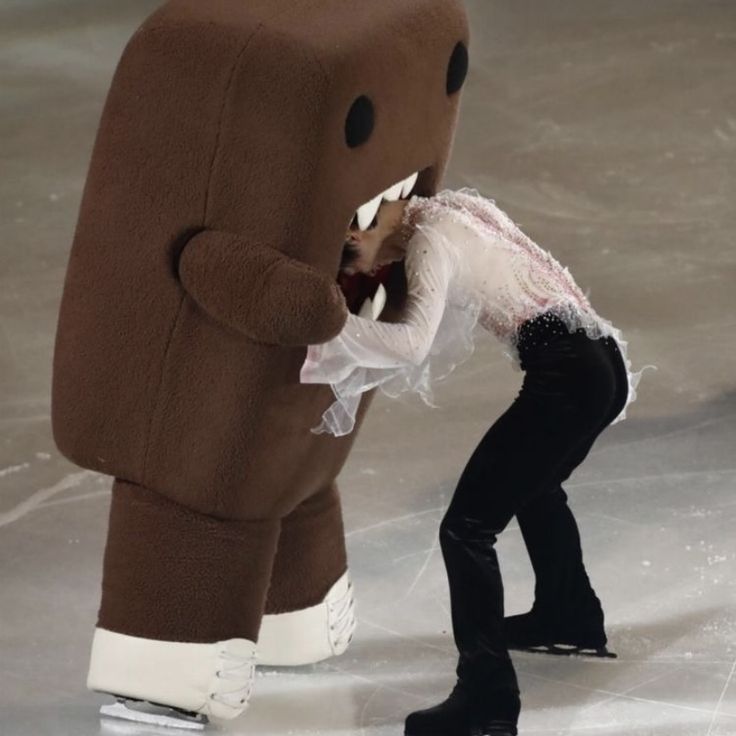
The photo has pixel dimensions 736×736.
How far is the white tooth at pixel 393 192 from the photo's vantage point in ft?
8.55

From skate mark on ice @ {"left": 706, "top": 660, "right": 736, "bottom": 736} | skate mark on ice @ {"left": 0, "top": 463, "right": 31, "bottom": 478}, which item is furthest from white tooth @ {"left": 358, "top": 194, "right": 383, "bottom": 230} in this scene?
skate mark on ice @ {"left": 0, "top": 463, "right": 31, "bottom": 478}

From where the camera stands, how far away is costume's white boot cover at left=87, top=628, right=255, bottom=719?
2.67 metres

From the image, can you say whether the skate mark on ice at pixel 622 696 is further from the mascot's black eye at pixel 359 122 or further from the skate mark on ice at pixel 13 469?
the skate mark on ice at pixel 13 469

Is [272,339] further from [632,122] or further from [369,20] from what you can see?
[632,122]

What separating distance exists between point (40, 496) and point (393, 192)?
1257mm

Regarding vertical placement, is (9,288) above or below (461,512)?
below

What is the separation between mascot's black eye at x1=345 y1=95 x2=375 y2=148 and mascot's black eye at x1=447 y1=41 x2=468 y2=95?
23 cm

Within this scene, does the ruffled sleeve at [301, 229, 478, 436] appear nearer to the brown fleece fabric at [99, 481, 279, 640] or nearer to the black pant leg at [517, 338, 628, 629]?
the brown fleece fabric at [99, 481, 279, 640]

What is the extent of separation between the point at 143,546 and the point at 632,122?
3.21 metres

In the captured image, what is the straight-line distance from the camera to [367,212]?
8.43 feet

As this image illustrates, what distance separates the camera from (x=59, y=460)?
369 cm

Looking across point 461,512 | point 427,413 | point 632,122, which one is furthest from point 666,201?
point 461,512

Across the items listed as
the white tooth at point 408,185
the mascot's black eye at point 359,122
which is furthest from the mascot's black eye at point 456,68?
the mascot's black eye at point 359,122

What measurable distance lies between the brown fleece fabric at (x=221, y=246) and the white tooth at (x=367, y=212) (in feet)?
0.17
